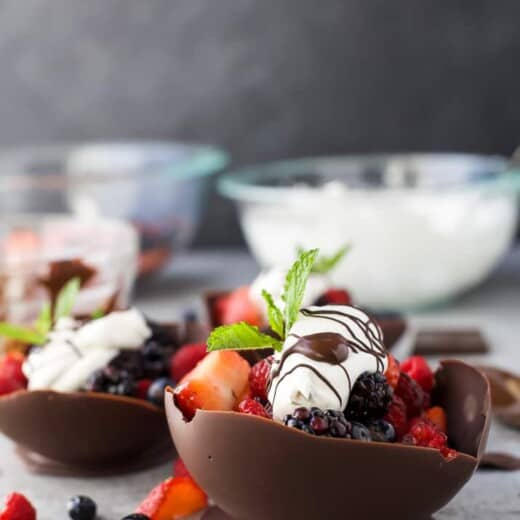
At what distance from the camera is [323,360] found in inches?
40.6

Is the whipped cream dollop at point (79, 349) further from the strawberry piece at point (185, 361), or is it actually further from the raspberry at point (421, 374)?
the raspberry at point (421, 374)

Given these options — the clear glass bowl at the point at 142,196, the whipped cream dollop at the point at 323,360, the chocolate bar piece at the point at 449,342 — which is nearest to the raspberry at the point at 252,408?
the whipped cream dollop at the point at 323,360

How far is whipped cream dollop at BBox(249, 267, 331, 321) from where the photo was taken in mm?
1499

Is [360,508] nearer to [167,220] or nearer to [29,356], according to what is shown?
[29,356]

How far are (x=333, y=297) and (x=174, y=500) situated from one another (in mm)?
459

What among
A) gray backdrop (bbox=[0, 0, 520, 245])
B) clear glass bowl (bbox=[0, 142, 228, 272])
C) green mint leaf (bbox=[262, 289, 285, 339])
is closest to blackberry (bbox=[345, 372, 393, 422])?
green mint leaf (bbox=[262, 289, 285, 339])

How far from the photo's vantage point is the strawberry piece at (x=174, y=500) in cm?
116

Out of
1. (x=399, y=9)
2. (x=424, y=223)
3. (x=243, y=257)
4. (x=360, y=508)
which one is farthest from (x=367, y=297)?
(x=360, y=508)

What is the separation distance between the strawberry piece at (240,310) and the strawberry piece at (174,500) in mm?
390

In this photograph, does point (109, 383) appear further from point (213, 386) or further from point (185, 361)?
point (213, 386)

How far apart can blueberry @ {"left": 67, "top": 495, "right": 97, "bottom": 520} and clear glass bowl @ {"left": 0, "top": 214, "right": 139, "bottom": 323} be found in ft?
1.61

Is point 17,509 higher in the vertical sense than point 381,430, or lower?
lower

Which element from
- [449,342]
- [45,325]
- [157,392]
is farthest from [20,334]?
[449,342]

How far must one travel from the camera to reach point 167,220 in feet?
7.27
